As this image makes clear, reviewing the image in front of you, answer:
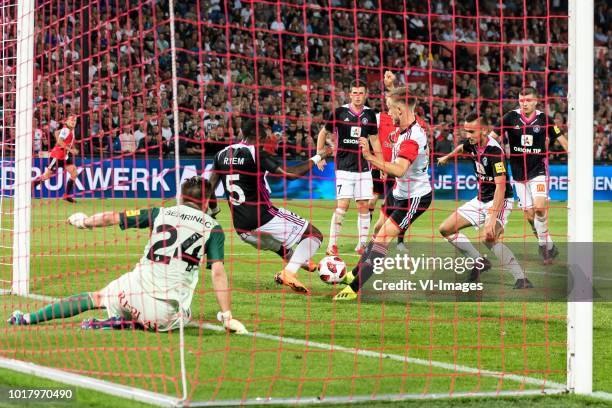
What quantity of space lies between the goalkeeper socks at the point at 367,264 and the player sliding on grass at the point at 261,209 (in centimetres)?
53

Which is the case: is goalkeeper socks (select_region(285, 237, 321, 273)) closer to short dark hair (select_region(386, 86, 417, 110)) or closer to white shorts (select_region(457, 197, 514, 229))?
short dark hair (select_region(386, 86, 417, 110))

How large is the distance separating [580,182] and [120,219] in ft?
11.7

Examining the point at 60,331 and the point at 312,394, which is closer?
the point at 312,394

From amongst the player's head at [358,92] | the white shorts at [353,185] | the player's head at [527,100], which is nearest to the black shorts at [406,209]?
the player's head at [358,92]

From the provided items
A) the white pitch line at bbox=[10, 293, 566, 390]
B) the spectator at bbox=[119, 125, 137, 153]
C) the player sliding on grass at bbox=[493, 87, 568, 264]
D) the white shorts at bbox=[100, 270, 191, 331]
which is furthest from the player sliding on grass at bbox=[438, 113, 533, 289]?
the spectator at bbox=[119, 125, 137, 153]

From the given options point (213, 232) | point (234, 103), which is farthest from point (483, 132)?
point (234, 103)

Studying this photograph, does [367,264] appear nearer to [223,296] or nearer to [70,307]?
[223,296]

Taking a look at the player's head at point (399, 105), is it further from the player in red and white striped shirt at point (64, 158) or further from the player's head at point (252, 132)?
the player in red and white striped shirt at point (64, 158)

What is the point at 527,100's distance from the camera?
1326 centimetres

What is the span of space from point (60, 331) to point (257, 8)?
19890 millimetres

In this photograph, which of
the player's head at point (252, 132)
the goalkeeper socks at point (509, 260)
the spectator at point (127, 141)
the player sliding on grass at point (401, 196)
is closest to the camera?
the player's head at point (252, 132)

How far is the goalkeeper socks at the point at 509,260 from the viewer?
1209cm

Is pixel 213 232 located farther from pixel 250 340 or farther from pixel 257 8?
pixel 257 8

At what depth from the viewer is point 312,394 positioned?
22.7 ft
